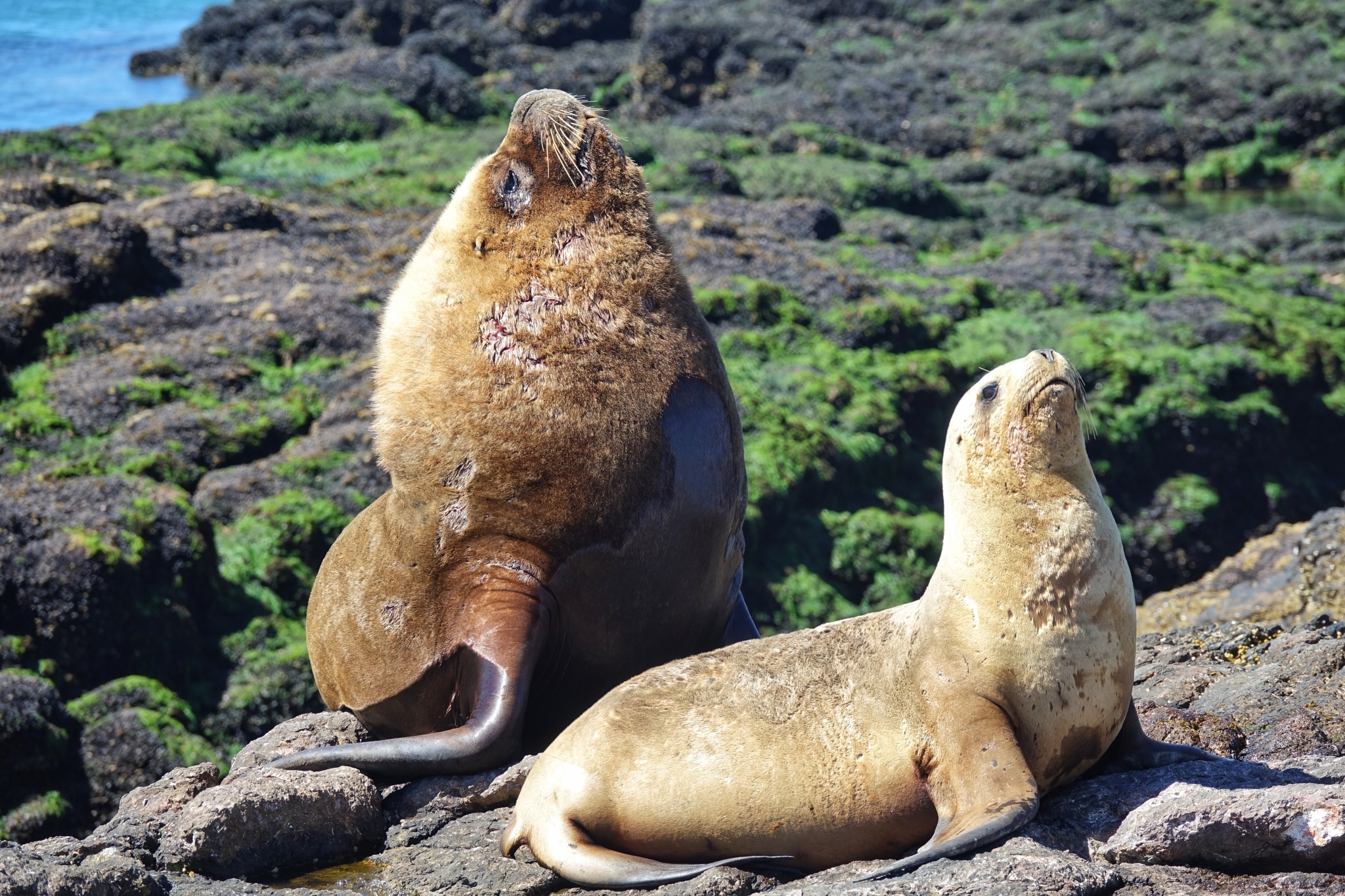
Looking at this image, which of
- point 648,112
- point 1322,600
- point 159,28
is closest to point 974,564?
point 1322,600

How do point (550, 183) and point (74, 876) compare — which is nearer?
point (74, 876)

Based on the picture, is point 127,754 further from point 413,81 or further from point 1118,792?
point 413,81

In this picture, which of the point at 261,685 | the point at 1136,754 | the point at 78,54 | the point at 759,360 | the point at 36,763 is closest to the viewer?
the point at 1136,754

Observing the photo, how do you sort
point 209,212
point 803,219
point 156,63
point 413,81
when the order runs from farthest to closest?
point 156,63 < point 413,81 < point 803,219 < point 209,212

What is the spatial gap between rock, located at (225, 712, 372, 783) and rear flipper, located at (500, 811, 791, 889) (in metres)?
1.38

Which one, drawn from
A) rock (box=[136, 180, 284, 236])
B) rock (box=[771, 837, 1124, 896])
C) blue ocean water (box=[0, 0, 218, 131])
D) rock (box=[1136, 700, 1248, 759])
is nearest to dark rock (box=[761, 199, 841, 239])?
rock (box=[136, 180, 284, 236])

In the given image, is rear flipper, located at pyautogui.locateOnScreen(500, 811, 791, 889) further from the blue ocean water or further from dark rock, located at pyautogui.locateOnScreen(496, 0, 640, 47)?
dark rock, located at pyautogui.locateOnScreen(496, 0, 640, 47)

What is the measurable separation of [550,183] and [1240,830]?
3176 mm

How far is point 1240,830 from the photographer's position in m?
3.16

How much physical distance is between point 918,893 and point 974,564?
1.00 metres

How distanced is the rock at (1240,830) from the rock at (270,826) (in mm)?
2213

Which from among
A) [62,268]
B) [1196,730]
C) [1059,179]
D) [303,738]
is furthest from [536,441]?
[1059,179]

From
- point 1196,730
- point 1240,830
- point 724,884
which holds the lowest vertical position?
point 1196,730

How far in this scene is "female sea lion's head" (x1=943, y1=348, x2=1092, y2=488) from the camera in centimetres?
358
